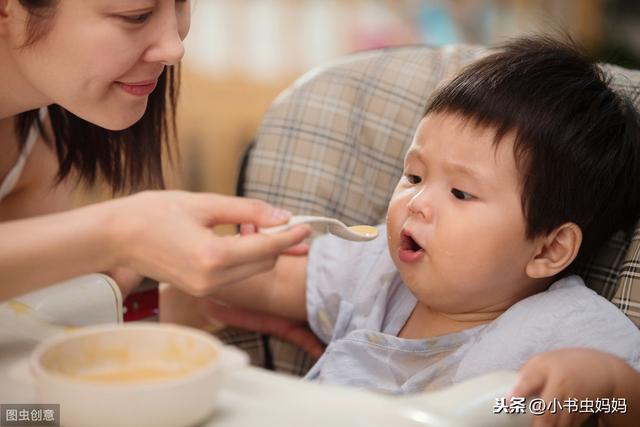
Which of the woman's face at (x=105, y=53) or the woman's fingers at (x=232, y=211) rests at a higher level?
the woman's face at (x=105, y=53)

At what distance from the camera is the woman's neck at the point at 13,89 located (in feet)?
3.40

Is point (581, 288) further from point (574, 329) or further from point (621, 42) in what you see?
point (621, 42)

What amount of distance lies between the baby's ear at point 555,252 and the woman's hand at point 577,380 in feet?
0.63

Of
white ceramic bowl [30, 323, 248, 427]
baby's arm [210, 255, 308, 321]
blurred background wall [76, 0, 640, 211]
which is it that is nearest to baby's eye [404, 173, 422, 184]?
baby's arm [210, 255, 308, 321]

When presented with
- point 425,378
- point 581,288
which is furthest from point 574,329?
point 425,378

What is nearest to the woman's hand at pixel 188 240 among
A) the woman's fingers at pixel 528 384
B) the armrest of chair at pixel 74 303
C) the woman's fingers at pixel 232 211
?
the woman's fingers at pixel 232 211

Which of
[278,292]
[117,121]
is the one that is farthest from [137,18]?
[278,292]

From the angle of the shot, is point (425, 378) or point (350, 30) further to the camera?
point (350, 30)

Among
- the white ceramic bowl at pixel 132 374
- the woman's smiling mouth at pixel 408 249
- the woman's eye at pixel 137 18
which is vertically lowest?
the woman's smiling mouth at pixel 408 249

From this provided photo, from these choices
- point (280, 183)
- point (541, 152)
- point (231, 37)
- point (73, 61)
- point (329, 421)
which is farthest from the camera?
point (231, 37)

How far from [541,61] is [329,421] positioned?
67 cm

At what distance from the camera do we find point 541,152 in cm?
103

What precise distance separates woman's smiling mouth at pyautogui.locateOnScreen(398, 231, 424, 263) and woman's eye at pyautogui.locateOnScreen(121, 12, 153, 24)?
43 centimetres

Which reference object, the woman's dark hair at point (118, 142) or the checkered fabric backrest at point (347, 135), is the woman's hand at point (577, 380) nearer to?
the checkered fabric backrest at point (347, 135)
